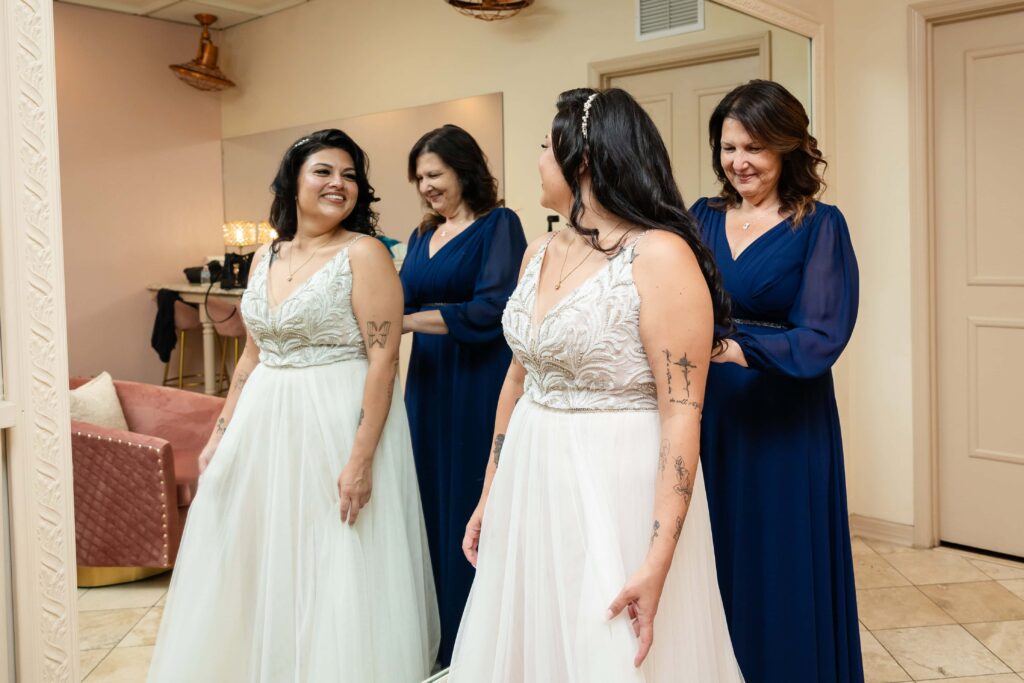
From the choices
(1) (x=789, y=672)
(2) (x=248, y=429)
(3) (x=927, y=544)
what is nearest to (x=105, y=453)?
(2) (x=248, y=429)

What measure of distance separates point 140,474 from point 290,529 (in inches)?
15.1

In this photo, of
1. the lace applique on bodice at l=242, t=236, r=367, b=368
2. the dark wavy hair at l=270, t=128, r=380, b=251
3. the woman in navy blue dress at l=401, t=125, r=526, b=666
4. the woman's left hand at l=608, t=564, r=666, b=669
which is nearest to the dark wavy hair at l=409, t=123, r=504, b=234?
the woman in navy blue dress at l=401, t=125, r=526, b=666

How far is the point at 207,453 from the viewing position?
6.25 ft

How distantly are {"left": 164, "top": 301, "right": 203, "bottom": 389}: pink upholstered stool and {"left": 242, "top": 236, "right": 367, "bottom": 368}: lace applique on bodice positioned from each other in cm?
17

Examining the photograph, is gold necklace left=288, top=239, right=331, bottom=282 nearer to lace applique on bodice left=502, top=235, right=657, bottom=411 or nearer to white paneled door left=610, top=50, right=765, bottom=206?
lace applique on bodice left=502, top=235, right=657, bottom=411

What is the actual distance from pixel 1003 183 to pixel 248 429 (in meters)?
2.98

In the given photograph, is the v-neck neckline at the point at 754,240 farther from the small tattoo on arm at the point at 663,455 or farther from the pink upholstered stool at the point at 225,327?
the pink upholstered stool at the point at 225,327

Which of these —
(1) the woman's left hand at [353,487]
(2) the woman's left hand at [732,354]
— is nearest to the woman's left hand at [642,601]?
(2) the woman's left hand at [732,354]

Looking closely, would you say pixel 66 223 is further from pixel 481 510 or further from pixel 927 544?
pixel 927 544

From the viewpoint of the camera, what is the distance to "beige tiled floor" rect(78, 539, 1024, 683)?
1713mm

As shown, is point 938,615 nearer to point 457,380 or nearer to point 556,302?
point 457,380

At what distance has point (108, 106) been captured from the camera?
1.60m

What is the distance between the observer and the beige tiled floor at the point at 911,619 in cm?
171

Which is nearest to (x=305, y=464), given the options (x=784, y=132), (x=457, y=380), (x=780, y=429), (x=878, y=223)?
(x=457, y=380)
